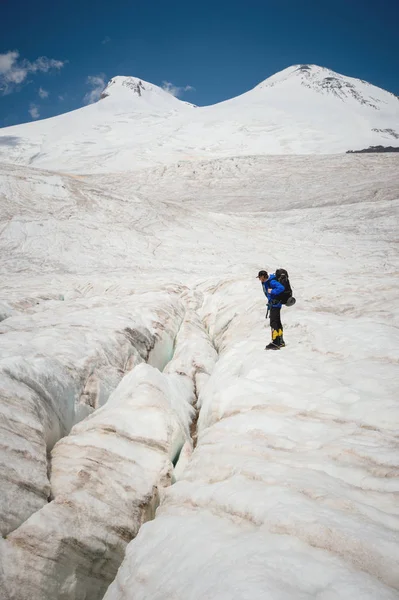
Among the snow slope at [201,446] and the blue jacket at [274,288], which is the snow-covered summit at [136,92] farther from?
the blue jacket at [274,288]

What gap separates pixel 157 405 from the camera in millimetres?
7367

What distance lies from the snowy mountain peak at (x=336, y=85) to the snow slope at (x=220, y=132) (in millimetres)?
496

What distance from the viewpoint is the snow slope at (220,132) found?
70.2m

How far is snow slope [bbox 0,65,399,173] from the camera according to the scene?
70250mm

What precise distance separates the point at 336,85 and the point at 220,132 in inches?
2859

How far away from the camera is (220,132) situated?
269ft

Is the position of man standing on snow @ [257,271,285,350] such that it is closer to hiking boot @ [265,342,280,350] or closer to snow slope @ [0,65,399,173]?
hiking boot @ [265,342,280,350]

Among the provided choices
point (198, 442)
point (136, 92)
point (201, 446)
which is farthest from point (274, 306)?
point (136, 92)

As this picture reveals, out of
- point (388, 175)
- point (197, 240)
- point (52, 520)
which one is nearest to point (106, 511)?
point (52, 520)

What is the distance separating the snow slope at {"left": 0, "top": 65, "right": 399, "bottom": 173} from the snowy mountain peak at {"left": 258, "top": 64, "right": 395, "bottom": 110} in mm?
496

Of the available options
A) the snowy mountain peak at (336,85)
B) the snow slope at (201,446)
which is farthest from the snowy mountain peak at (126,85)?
the snow slope at (201,446)

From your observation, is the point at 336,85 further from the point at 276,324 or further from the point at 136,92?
the point at 276,324

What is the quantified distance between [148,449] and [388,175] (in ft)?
171

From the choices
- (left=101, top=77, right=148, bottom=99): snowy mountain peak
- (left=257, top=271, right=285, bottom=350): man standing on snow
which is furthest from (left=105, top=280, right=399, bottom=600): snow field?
(left=101, top=77, right=148, bottom=99): snowy mountain peak
